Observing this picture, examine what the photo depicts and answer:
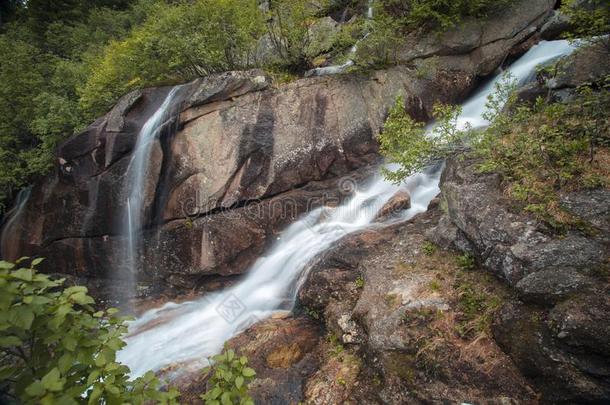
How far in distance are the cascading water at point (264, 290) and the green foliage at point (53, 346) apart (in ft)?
14.5

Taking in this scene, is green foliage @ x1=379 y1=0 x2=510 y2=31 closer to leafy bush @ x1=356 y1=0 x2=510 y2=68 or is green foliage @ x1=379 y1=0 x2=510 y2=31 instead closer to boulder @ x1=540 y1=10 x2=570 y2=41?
leafy bush @ x1=356 y1=0 x2=510 y2=68

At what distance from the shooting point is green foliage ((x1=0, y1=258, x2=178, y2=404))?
162 cm

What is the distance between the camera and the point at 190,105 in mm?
8445

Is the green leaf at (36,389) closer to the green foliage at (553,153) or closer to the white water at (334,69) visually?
the green foliage at (553,153)

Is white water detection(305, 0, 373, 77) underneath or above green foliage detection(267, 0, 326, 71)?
underneath

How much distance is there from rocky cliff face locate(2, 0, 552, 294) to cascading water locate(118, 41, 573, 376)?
1.79ft

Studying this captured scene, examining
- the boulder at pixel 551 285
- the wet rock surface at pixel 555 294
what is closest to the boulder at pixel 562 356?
the wet rock surface at pixel 555 294

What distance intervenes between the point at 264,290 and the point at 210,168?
125 inches

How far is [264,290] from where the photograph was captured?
7.51 metres

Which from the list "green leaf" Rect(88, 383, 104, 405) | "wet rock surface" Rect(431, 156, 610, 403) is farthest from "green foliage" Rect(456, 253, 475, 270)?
"green leaf" Rect(88, 383, 104, 405)

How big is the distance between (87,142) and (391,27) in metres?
8.37

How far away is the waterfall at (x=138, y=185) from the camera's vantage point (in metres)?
8.38

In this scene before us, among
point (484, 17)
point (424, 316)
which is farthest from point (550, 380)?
point (484, 17)

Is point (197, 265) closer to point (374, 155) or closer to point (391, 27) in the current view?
point (374, 155)
